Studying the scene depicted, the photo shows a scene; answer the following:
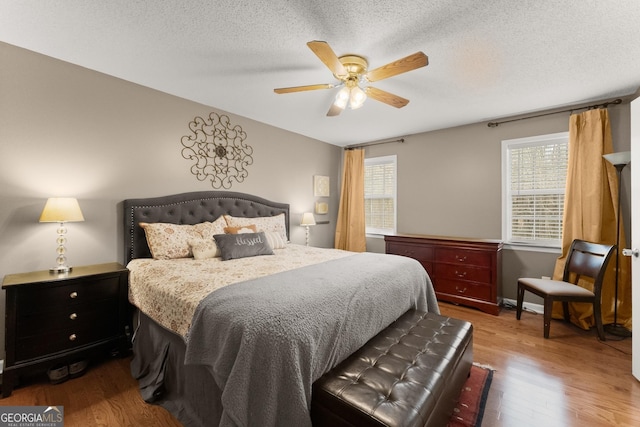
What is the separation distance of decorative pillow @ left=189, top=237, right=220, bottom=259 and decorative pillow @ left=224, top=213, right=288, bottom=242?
1.72 feet

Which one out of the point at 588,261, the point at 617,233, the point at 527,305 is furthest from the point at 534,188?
the point at 527,305

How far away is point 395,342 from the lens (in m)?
1.61

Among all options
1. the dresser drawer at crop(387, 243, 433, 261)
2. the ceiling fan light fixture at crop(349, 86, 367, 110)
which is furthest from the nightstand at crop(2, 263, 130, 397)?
the dresser drawer at crop(387, 243, 433, 261)

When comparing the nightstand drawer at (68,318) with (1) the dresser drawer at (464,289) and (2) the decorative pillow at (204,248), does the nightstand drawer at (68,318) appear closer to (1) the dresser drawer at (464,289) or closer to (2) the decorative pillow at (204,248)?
(2) the decorative pillow at (204,248)

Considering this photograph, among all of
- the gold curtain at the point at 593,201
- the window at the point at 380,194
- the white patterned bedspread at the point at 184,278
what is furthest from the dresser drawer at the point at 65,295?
the gold curtain at the point at 593,201

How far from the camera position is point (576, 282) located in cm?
294

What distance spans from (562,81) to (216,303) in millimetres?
3464

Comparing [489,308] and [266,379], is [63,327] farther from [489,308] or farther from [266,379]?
[489,308]

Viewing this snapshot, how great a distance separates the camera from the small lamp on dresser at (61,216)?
78.6 inches

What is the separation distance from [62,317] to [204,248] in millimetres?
1078

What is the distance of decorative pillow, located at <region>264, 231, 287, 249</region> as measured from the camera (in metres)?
3.15

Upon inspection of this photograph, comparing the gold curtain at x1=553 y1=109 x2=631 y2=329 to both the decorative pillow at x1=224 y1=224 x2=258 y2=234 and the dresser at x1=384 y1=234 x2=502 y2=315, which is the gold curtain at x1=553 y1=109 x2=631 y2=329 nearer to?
the dresser at x1=384 y1=234 x2=502 y2=315

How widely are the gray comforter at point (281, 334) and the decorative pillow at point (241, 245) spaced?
0.86 metres

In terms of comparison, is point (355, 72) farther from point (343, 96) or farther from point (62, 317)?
point (62, 317)
